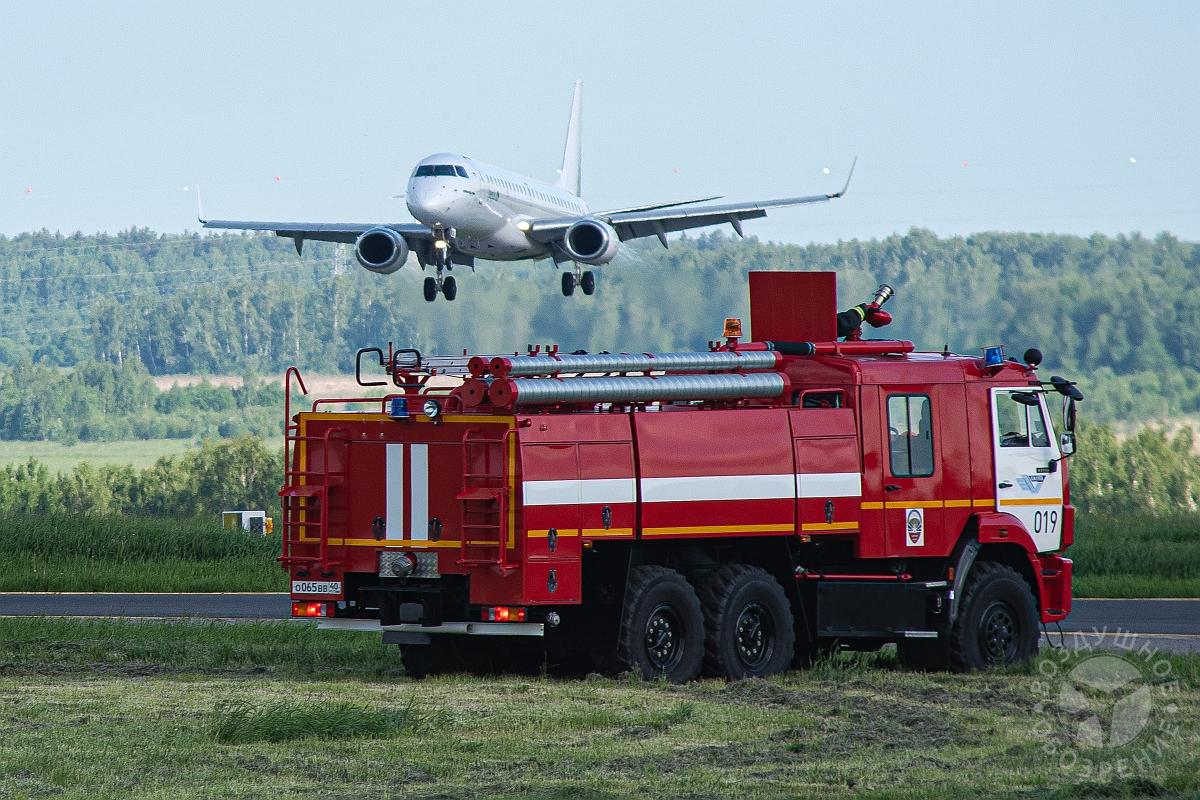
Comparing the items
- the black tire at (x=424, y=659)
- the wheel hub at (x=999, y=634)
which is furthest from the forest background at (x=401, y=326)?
the wheel hub at (x=999, y=634)

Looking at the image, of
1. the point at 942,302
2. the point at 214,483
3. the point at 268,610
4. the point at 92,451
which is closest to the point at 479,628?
the point at 268,610

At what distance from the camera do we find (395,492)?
1572 centimetres

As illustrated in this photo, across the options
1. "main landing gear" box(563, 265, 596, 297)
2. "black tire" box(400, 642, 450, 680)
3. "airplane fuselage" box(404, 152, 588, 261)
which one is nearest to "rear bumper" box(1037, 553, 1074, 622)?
"black tire" box(400, 642, 450, 680)

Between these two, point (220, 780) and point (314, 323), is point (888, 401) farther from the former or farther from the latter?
point (314, 323)

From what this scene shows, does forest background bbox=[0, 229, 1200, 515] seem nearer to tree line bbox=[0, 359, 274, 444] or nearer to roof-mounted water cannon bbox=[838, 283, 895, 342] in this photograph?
tree line bbox=[0, 359, 274, 444]

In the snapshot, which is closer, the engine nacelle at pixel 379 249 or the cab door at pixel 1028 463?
the cab door at pixel 1028 463

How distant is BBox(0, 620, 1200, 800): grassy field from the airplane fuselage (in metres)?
27.0

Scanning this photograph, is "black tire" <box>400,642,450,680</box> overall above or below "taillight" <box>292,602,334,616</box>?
below

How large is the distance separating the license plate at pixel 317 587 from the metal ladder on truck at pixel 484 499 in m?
1.33

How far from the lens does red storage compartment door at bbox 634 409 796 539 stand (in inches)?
619

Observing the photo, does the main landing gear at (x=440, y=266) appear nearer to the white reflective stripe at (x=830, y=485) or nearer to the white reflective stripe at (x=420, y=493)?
the white reflective stripe at (x=830, y=485)

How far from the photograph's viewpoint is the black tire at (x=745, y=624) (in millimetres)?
16078

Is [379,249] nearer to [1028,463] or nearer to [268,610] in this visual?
[268,610]

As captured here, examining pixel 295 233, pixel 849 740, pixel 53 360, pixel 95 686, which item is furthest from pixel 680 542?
pixel 53 360
